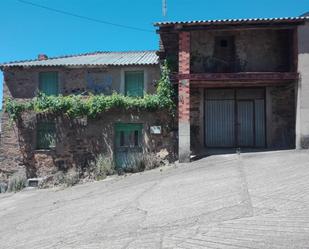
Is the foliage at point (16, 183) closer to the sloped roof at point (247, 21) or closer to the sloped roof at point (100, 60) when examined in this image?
the sloped roof at point (100, 60)

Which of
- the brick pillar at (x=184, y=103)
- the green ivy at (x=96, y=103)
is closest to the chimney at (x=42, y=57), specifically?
the green ivy at (x=96, y=103)

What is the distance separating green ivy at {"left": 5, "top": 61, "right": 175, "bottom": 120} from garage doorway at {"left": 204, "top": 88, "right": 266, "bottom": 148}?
1.87 m

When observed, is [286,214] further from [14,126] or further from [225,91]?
[14,126]

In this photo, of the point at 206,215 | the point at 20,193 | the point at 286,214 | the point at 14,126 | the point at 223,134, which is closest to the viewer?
the point at 286,214

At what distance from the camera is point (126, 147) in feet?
57.8

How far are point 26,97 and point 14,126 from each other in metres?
1.48

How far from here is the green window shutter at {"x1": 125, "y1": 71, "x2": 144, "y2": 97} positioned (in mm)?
18203

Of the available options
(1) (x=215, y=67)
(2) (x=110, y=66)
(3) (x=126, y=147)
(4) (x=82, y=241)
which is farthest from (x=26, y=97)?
(4) (x=82, y=241)

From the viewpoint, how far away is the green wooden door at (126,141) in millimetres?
17516

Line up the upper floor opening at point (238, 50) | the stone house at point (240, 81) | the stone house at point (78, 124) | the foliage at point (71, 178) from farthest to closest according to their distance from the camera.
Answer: the stone house at point (78, 124), the upper floor opening at point (238, 50), the foliage at point (71, 178), the stone house at point (240, 81)

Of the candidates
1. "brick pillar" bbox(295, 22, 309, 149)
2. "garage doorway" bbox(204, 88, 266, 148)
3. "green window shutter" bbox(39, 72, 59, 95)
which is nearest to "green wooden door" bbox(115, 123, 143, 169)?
"garage doorway" bbox(204, 88, 266, 148)

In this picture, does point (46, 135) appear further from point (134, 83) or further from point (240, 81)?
point (240, 81)

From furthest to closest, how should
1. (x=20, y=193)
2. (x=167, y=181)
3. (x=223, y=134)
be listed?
(x=223, y=134)
(x=20, y=193)
(x=167, y=181)

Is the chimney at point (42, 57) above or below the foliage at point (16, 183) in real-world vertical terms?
above
